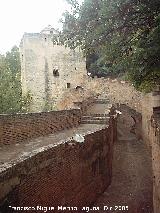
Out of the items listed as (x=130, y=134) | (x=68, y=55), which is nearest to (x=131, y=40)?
(x=130, y=134)

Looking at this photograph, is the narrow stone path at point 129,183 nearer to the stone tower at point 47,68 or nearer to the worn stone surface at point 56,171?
the worn stone surface at point 56,171

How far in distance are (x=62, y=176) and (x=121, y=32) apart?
393cm

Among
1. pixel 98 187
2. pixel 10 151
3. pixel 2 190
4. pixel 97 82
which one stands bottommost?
pixel 98 187

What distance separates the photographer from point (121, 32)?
8.95 meters

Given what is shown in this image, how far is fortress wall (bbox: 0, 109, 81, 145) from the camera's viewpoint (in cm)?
977

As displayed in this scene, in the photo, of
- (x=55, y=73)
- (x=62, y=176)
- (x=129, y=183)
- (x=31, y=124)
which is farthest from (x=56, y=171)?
(x=55, y=73)

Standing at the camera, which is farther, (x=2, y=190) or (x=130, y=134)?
(x=130, y=134)

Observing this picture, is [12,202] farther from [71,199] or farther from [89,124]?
[89,124]

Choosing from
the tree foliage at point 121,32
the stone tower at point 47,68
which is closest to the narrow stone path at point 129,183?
the tree foliage at point 121,32

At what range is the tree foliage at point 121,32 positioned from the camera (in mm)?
7788

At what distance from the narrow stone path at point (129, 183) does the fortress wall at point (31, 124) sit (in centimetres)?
287

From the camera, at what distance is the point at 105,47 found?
9.12 metres

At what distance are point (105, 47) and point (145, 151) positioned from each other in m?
11.8

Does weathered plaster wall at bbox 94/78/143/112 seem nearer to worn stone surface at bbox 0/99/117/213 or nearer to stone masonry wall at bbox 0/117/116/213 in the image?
worn stone surface at bbox 0/99/117/213
